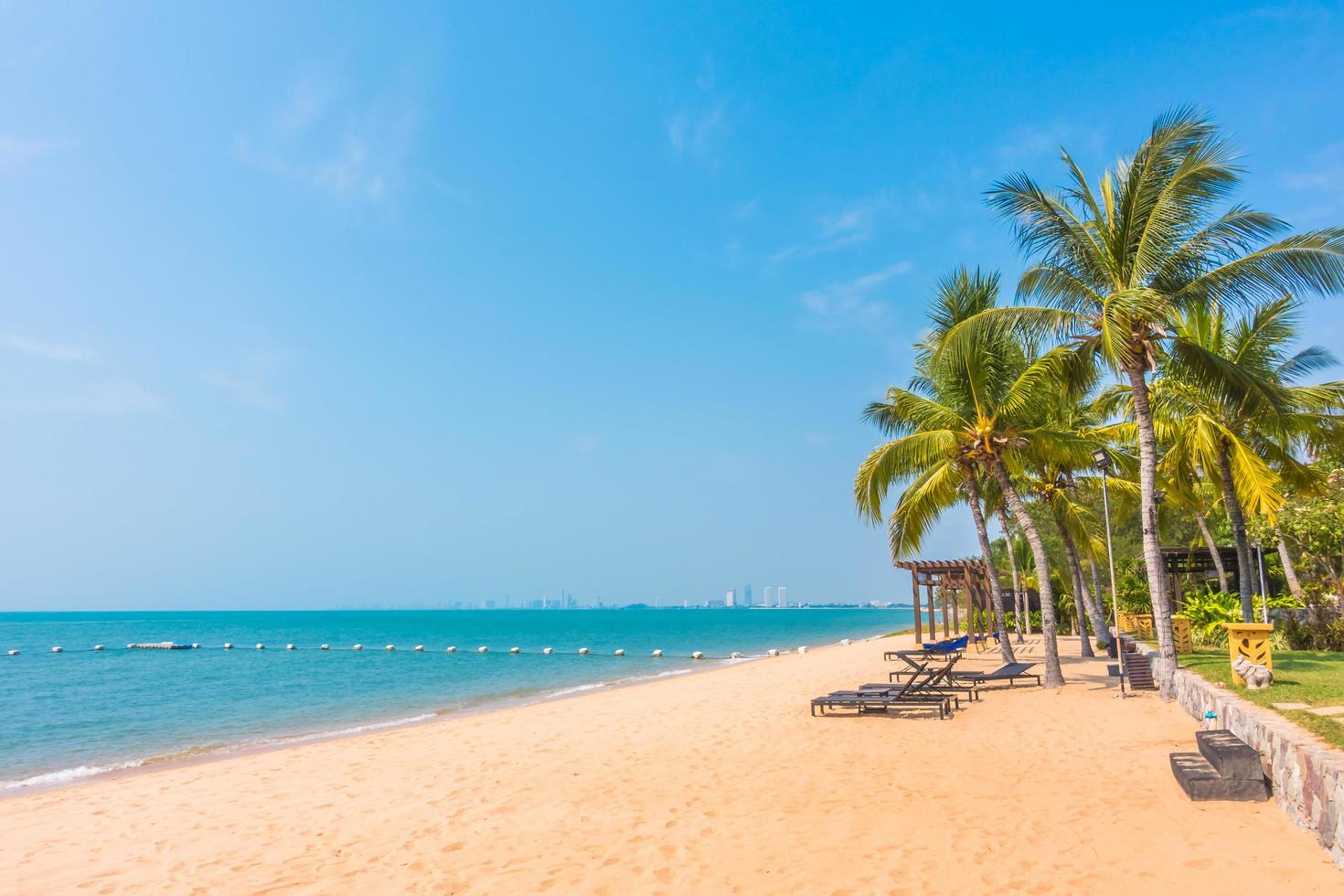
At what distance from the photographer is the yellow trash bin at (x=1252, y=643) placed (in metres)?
9.20

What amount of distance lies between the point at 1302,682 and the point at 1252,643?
63 cm

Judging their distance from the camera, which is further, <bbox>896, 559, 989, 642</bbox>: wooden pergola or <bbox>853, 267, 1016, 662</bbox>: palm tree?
<bbox>896, 559, 989, 642</bbox>: wooden pergola

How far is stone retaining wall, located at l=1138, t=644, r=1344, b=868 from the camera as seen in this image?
15.7 ft

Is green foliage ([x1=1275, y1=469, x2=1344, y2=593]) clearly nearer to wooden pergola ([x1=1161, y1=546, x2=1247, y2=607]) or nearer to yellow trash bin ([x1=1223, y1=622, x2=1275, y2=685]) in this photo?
wooden pergola ([x1=1161, y1=546, x2=1247, y2=607])

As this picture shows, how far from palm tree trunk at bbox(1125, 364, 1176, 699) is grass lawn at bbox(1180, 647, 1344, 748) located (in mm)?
460

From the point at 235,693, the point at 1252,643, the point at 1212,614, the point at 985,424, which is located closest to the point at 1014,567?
the point at 1212,614

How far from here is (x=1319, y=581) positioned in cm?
1808

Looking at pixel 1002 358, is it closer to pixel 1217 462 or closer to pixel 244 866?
pixel 1217 462

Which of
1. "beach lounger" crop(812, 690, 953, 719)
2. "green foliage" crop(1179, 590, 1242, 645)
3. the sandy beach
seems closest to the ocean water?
the sandy beach

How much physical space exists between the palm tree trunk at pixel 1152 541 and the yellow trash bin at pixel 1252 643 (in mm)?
1618

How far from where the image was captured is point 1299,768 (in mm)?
5402

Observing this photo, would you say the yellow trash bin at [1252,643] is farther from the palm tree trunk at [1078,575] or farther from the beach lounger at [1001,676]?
the palm tree trunk at [1078,575]

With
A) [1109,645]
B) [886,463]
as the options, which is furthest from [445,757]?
[1109,645]

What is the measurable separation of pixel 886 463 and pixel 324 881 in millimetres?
12230
